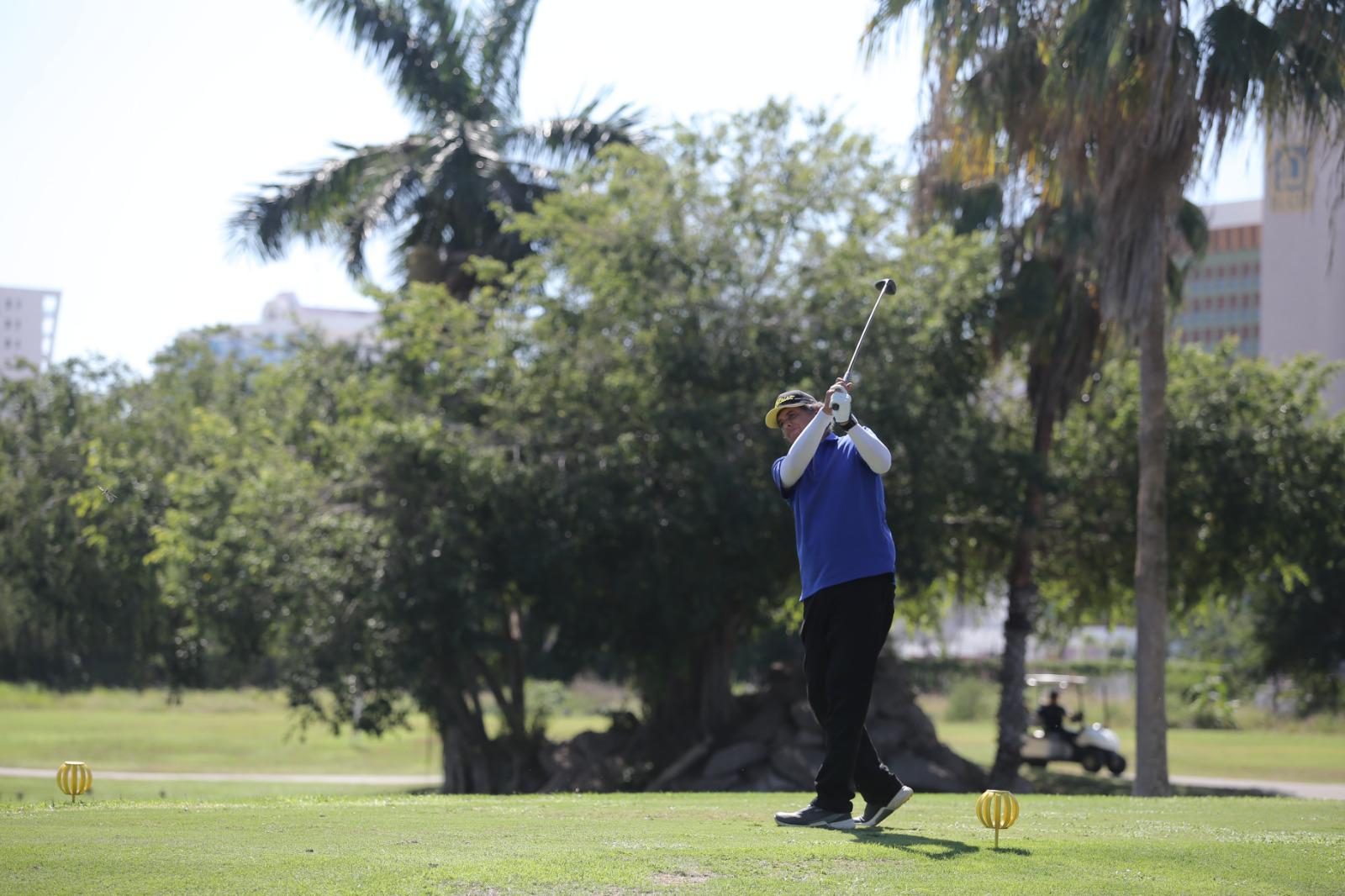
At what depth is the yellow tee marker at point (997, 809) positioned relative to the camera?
607 cm

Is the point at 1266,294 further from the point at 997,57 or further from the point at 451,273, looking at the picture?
the point at 997,57

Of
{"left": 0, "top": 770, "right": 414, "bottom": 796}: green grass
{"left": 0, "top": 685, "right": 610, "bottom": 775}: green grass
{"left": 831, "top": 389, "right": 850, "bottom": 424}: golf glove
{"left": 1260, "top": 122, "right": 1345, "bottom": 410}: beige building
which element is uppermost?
{"left": 1260, "top": 122, "right": 1345, "bottom": 410}: beige building

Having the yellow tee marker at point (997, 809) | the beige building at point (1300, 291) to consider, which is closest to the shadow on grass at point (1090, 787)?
the yellow tee marker at point (997, 809)

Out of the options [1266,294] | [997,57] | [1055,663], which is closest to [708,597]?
[997,57]

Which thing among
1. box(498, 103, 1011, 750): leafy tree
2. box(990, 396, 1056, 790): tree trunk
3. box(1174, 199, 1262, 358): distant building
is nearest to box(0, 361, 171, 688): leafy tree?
box(498, 103, 1011, 750): leafy tree

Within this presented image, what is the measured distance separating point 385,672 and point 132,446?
9173 millimetres

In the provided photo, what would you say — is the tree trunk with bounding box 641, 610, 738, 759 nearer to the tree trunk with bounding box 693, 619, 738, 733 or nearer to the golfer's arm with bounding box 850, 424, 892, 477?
the tree trunk with bounding box 693, 619, 738, 733

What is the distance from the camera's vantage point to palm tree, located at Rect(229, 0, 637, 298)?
2573 cm

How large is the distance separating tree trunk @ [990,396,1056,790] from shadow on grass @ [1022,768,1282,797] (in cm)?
92

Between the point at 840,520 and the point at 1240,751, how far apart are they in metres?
30.6

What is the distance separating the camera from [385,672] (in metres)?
19.6

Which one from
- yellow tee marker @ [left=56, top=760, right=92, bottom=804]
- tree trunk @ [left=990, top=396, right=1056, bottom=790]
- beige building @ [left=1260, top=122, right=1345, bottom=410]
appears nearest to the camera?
yellow tee marker @ [left=56, top=760, right=92, bottom=804]

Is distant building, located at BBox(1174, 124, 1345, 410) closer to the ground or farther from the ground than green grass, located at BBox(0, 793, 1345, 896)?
farther from the ground

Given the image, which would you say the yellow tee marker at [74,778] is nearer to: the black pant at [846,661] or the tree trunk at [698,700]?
the black pant at [846,661]
